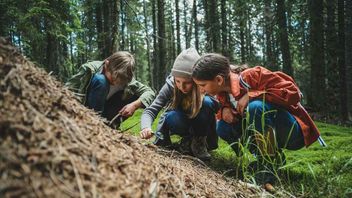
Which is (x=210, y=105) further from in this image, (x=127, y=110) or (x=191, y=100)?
(x=127, y=110)

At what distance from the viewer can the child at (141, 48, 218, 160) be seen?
332 centimetres

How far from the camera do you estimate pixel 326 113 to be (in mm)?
9875

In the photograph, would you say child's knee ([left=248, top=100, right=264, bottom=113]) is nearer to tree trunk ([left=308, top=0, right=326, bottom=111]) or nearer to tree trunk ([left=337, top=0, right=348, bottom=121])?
tree trunk ([left=308, top=0, right=326, bottom=111])

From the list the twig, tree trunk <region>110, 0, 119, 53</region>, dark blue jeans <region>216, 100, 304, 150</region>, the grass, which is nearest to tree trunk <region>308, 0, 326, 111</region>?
the grass

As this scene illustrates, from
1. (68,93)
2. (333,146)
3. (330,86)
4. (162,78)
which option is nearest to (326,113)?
(330,86)

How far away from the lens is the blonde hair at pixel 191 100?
3.31 meters

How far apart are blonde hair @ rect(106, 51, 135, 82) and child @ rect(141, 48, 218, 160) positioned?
16.8 inches

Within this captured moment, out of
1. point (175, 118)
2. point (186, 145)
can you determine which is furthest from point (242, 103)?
point (186, 145)

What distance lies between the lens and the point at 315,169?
108 inches

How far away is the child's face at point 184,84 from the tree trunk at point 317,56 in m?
7.58

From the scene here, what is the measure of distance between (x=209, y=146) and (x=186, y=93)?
2.32 ft

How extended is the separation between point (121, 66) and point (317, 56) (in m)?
8.06

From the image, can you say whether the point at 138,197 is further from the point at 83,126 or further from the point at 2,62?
the point at 2,62

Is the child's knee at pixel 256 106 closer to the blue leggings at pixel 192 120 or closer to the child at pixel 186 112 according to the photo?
the child at pixel 186 112
